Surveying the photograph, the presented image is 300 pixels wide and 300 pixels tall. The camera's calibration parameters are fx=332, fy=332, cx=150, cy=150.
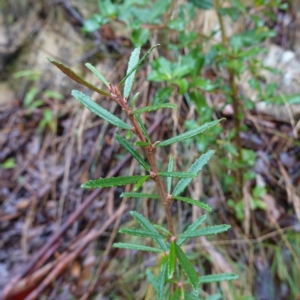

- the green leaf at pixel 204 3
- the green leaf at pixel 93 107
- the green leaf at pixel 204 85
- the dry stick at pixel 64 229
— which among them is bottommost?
the green leaf at pixel 93 107

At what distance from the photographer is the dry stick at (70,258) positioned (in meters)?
1.40

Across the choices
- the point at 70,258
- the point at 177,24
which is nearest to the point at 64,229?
the point at 70,258

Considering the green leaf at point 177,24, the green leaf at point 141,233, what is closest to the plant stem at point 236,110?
→ the green leaf at point 177,24

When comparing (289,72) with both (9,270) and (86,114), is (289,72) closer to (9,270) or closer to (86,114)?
(86,114)

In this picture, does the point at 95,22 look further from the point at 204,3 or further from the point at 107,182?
the point at 107,182

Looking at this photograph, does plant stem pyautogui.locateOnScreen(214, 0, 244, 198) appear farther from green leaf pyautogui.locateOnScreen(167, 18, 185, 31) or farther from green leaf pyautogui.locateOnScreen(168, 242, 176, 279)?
green leaf pyautogui.locateOnScreen(168, 242, 176, 279)

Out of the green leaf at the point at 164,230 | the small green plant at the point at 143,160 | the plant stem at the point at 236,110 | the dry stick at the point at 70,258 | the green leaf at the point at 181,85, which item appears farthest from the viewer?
the dry stick at the point at 70,258

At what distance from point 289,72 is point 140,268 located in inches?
41.9

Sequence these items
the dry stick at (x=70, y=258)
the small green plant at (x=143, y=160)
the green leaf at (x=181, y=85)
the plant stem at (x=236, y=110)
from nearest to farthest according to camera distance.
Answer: the small green plant at (x=143, y=160) < the green leaf at (x=181, y=85) < the plant stem at (x=236, y=110) < the dry stick at (x=70, y=258)

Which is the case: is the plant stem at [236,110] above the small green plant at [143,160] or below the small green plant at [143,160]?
above

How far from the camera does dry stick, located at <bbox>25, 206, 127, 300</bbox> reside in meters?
1.40

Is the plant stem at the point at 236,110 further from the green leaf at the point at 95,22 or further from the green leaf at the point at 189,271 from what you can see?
the green leaf at the point at 189,271

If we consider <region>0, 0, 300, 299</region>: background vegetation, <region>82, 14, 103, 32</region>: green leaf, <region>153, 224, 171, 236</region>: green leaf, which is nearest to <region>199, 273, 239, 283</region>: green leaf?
<region>153, 224, 171, 236</region>: green leaf

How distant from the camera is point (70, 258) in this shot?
145 centimetres
